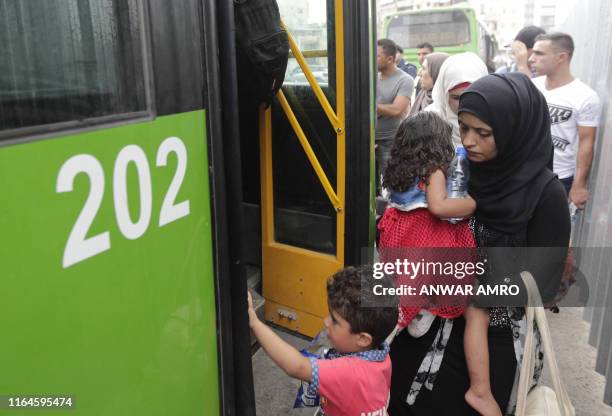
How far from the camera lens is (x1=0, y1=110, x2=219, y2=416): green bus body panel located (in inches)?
34.7

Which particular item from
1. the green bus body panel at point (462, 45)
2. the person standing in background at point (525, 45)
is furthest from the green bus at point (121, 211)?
the green bus body panel at point (462, 45)

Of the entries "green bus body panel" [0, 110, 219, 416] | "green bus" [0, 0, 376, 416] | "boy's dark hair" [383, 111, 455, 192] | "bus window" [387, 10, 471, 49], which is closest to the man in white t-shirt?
"boy's dark hair" [383, 111, 455, 192]

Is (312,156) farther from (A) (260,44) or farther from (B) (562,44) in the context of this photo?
(B) (562,44)

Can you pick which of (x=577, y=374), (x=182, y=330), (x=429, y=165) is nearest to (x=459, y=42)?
(x=577, y=374)

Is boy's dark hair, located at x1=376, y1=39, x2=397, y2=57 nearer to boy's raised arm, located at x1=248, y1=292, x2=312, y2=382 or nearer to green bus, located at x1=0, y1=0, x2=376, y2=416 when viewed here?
green bus, located at x1=0, y1=0, x2=376, y2=416

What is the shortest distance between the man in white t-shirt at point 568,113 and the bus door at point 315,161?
1.53 m

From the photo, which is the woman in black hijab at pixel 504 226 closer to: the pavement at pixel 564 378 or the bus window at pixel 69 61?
the pavement at pixel 564 378

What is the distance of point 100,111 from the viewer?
1065 mm

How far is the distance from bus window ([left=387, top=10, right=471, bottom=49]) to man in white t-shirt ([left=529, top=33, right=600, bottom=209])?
26.6 feet

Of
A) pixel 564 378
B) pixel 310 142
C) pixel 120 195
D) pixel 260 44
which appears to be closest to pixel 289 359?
pixel 120 195

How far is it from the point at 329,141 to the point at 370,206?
1.21 ft

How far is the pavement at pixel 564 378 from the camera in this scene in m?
2.44

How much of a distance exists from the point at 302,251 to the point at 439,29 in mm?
9614

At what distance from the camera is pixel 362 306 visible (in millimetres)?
1445
